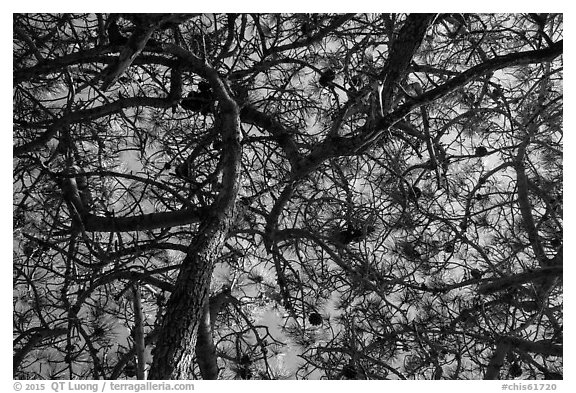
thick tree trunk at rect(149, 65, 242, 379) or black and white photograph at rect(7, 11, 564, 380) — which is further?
black and white photograph at rect(7, 11, 564, 380)

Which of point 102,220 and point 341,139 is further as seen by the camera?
point 102,220

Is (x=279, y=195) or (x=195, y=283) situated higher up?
(x=279, y=195)

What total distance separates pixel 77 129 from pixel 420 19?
1.88m

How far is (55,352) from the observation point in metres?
3.11

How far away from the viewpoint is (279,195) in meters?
2.92

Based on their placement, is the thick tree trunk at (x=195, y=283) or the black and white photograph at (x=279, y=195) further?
the black and white photograph at (x=279, y=195)

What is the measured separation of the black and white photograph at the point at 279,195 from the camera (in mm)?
1863

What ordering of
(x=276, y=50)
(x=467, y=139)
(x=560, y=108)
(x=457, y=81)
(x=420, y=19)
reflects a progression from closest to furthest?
(x=457, y=81) < (x=420, y=19) < (x=276, y=50) < (x=560, y=108) < (x=467, y=139)

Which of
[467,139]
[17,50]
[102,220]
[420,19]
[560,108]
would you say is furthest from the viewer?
[467,139]

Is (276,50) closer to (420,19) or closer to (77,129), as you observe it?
(420,19)

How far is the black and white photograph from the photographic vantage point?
1863 millimetres

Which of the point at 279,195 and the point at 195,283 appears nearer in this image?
the point at 195,283
